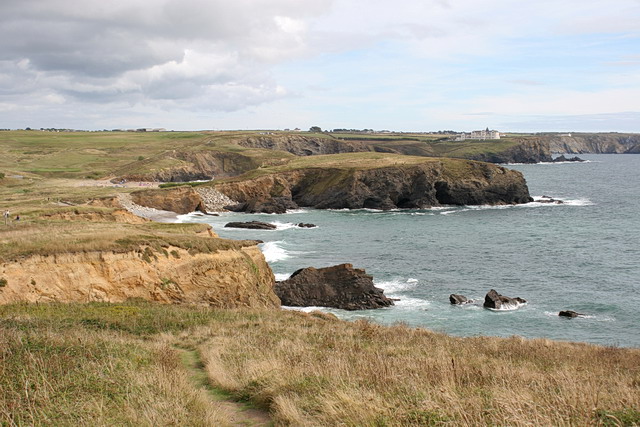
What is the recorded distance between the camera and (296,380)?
30.3 ft

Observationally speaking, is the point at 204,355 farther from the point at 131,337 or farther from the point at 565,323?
the point at 565,323

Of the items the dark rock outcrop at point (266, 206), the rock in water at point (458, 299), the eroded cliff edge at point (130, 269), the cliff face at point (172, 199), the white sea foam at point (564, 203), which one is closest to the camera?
the eroded cliff edge at point (130, 269)

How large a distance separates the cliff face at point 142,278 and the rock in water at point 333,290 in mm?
5655

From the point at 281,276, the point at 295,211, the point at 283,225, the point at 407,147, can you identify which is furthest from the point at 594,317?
the point at 407,147

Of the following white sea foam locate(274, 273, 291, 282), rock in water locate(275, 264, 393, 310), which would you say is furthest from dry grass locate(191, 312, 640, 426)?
white sea foam locate(274, 273, 291, 282)

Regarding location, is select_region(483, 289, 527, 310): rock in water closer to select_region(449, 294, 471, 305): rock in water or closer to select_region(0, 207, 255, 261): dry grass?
select_region(449, 294, 471, 305): rock in water

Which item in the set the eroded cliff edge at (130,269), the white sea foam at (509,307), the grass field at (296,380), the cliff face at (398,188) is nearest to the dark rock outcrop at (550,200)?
the cliff face at (398,188)

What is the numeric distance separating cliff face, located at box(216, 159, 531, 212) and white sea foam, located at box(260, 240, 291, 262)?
3326 cm

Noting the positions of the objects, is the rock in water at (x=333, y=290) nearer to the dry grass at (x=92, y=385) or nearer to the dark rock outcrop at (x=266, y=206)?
the dry grass at (x=92, y=385)

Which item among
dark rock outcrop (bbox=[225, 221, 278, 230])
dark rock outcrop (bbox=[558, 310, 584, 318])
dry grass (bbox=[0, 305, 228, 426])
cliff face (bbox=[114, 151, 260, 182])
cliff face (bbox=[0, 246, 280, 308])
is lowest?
dark rock outcrop (bbox=[558, 310, 584, 318])

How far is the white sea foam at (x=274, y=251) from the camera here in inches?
1865

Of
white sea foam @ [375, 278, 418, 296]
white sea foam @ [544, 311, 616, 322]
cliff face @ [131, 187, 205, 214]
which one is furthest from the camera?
cliff face @ [131, 187, 205, 214]

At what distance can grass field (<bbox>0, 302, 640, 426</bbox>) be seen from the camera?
6.98 meters

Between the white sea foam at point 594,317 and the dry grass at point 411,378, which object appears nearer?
the dry grass at point 411,378
